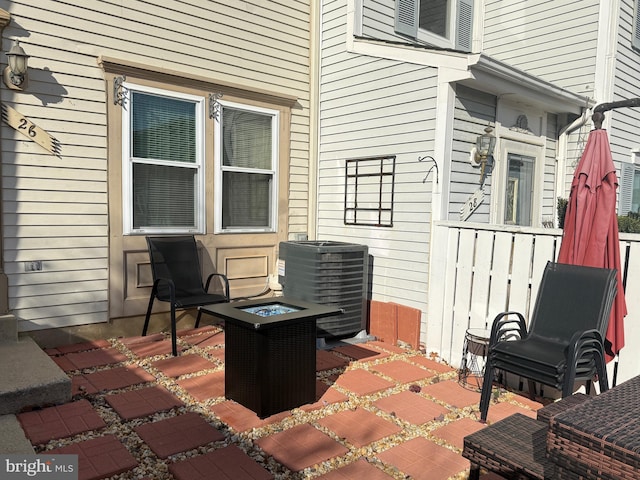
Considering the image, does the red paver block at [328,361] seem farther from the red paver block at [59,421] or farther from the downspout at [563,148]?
the downspout at [563,148]

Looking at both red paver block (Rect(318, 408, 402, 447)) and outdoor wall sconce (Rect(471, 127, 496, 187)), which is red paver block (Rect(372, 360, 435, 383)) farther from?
outdoor wall sconce (Rect(471, 127, 496, 187))

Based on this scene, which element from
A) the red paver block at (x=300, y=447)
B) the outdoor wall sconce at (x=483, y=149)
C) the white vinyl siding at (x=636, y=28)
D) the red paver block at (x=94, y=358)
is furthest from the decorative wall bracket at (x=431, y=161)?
the white vinyl siding at (x=636, y=28)

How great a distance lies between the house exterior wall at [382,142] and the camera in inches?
187

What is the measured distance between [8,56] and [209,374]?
3.15 meters

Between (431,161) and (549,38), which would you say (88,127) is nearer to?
(431,161)

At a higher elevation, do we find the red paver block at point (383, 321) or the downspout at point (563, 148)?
the downspout at point (563, 148)

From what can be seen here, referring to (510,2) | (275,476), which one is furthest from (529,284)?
(510,2)

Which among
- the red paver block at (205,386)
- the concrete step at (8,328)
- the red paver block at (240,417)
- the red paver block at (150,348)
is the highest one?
the concrete step at (8,328)

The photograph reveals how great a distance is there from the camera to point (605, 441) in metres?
1.33

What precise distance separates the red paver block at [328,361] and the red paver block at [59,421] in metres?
1.79

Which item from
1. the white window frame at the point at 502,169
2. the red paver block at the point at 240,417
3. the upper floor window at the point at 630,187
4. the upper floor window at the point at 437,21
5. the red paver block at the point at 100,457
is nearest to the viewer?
the red paver block at the point at 100,457

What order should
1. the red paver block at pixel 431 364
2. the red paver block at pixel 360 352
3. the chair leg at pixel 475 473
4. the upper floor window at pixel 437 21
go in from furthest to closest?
the upper floor window at pixel 437 21 → the red paver block at pixel 360 352 → the red paver block at pixel 431 364 → the chair leg at pixel 475 473

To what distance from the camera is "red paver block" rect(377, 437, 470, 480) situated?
2566 mm

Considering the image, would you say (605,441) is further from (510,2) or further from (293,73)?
(510,2)
